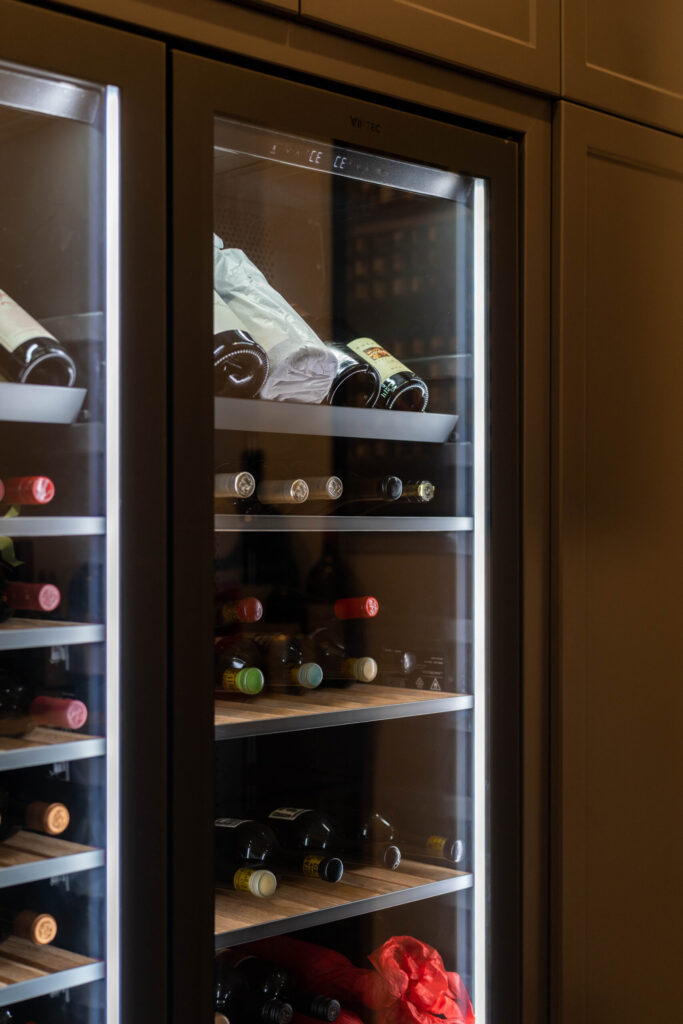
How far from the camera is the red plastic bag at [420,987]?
1.79 metres

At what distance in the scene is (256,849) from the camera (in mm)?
1736

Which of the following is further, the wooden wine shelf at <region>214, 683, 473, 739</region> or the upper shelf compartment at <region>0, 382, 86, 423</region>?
the wooden wine shelf at <region>214, 683, 473, 739</region>

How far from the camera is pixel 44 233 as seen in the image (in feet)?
4.82

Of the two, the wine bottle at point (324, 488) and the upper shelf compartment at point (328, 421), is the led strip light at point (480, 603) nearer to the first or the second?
the upper shelf compartment at point (328, 421)

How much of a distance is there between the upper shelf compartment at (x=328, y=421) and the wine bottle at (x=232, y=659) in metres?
0.34

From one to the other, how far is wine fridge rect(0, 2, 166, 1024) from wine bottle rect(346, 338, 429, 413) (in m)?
0.53

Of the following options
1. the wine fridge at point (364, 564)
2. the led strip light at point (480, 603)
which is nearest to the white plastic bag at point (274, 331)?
the wine fridge at point (364, 564)

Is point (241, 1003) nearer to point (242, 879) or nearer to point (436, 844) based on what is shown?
point (242, 879)

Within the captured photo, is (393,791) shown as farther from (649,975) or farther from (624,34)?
(624,34)

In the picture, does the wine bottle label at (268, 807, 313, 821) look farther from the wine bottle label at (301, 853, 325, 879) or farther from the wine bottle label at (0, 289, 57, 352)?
the wine bottle label at (0, 289, 57, 352)

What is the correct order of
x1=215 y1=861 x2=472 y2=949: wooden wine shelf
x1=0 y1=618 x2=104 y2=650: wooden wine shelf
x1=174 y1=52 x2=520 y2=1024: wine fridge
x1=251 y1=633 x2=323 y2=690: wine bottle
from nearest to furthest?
x1=0 y1=618 x2=104 y2=650: wooden wine shelf
x1=215 y1=861 x2=472 y2=949: wooden wine shelf
x1=174 y1=52 x2=520 y2=1024: wine fridge
x1=251 y1=633 x2=323 y2=690: wine bottle

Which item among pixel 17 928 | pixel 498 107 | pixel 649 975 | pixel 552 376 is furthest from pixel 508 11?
pixel 649 975

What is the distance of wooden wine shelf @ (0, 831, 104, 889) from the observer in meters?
1.33

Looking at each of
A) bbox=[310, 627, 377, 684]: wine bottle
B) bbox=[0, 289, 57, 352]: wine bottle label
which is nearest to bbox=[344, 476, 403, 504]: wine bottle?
bbox=[310, 627, 377, 684]: wine bottle
